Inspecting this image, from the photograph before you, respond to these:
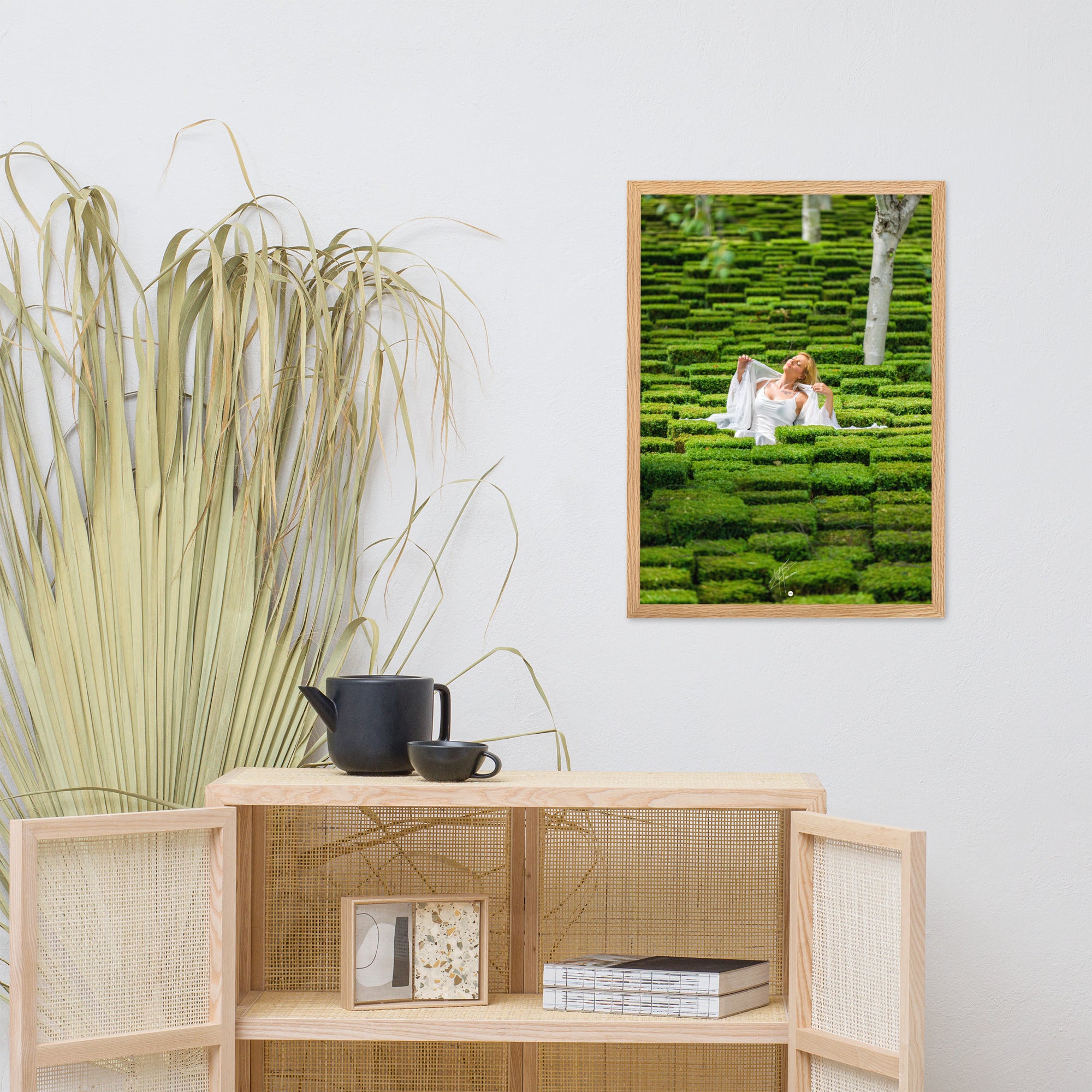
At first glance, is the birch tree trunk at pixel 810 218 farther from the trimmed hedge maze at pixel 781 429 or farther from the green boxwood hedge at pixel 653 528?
the green boxwood hedge at pixel 653 528

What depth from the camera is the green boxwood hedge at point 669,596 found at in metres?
1.93

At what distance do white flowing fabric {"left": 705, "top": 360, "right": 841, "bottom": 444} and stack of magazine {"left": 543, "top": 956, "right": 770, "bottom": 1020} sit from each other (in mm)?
906

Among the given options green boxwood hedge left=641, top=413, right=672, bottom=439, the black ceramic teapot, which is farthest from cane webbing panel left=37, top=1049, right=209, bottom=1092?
green boxwood hedge left=641, top=413, right=672, bottom=439

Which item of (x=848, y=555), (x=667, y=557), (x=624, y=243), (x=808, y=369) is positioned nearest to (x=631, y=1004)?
(x=667, y=557)

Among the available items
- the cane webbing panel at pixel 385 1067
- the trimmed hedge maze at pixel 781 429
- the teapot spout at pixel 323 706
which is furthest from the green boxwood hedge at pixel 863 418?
the cane webbing panel at pixel 385 1067

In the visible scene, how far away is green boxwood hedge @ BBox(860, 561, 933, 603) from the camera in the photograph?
193 centimetres

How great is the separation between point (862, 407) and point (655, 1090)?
118 centimetres

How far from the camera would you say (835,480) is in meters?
1.95

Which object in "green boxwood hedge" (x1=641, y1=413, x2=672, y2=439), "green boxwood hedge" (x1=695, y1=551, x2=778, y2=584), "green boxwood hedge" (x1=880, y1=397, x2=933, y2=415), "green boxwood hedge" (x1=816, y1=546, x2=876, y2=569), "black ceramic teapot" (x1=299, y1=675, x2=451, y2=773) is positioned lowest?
"black ceramic teapot" (x1=299, y1=675, x2=451, y2=773)

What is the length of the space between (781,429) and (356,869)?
1.04m

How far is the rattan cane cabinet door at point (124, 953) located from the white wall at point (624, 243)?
0.61 metres

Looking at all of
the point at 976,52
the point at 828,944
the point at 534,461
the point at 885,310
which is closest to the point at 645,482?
the point at 534,461

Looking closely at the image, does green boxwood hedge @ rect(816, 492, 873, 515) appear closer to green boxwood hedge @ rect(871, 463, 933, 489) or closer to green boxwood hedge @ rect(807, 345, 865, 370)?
green boxwood hedge @ rect(871, 463, 933, 489)

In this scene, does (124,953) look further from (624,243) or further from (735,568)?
(624,243)
